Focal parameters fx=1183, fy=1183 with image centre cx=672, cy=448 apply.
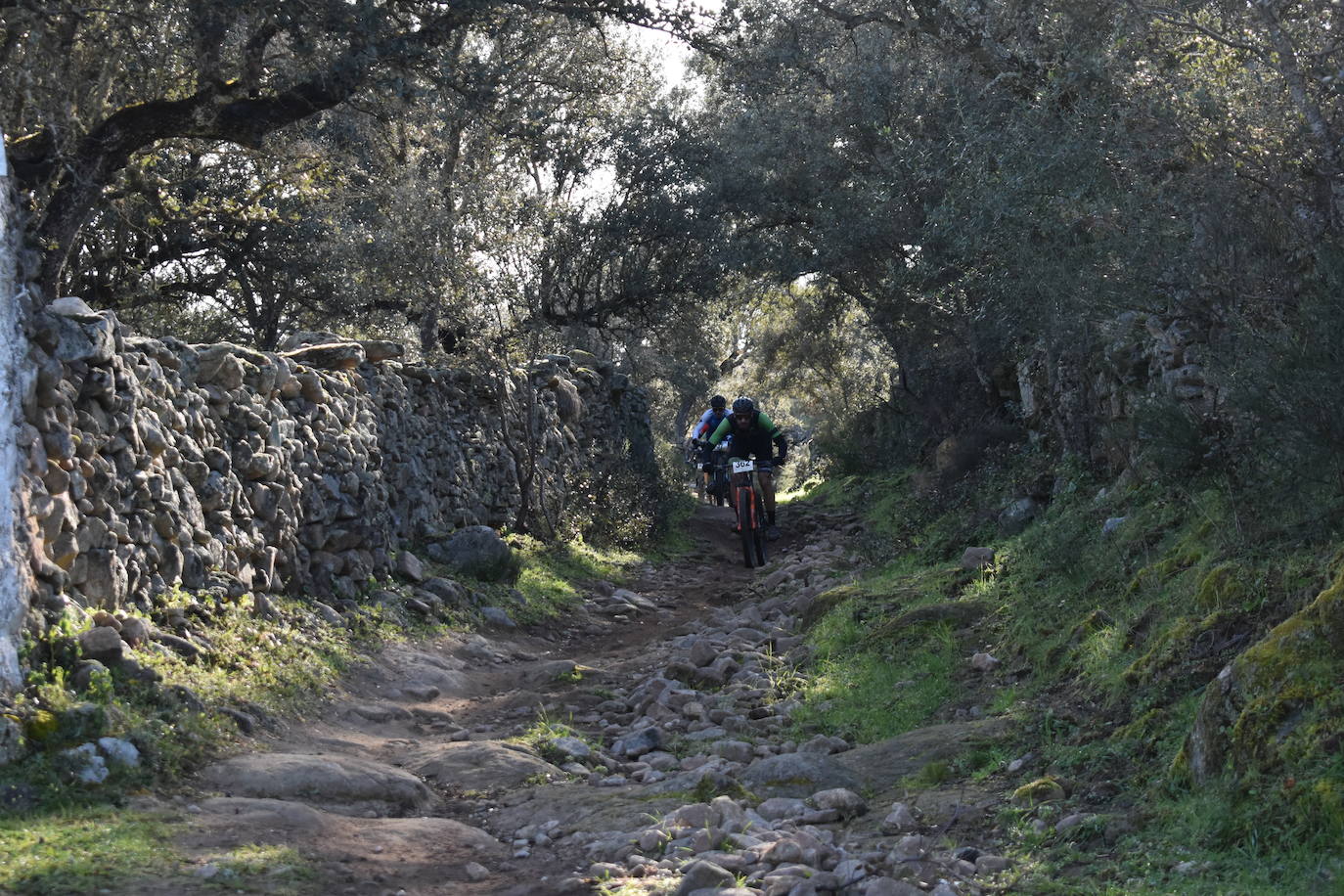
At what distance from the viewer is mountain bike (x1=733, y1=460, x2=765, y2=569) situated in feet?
44.1

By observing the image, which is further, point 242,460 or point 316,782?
point 242,460

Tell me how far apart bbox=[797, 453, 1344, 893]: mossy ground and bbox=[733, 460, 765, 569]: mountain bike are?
10.2 ft

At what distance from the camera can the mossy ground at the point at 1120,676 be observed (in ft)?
12.9

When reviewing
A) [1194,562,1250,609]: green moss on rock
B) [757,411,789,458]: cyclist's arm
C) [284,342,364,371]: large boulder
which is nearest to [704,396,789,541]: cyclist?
[757,411,789,458]: cyclist's arm

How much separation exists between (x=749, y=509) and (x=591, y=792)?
826 centimetres

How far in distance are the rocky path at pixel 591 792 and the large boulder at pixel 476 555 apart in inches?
94.9

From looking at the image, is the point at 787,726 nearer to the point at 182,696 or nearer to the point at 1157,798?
the point at 1157,798

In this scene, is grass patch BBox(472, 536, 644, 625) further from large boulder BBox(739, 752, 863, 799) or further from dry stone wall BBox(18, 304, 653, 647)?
large boulder BBox(739, 752, 863, 799)

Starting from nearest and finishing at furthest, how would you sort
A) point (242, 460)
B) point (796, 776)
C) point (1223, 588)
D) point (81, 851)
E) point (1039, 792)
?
point (81, 851), point (1039, 792), point (796, 776), point (1223, 588), point (242, 460)

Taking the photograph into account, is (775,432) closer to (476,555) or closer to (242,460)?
(476,555)

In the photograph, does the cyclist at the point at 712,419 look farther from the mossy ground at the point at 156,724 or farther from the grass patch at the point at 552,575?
the mossy ground at the point at 156,724

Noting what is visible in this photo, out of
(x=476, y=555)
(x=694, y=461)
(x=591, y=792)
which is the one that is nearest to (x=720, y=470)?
(x=694, y=461)

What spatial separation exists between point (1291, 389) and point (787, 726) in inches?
128

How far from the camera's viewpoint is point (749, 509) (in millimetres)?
13883
